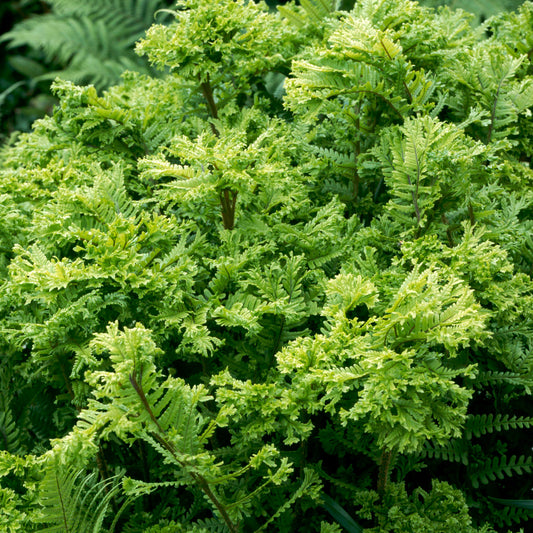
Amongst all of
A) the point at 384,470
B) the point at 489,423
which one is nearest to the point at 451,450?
the point at 489,423

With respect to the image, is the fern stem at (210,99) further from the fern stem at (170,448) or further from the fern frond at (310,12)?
the fern stem at (170,448)

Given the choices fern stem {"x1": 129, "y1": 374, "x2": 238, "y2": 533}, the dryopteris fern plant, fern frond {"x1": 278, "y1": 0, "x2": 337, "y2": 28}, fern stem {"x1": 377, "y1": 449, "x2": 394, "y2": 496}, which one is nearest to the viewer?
fern stem {"x1": 129, "y1": 374, "x2": 238, "y2": 533}

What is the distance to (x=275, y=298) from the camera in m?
1.11

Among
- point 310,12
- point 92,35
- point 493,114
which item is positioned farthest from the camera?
point 92,35

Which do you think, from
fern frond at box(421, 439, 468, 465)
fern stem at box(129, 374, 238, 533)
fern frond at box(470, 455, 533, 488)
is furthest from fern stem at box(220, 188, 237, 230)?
fern frond at box(470, 455, 533, 488)

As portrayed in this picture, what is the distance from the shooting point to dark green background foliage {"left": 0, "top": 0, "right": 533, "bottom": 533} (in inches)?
36.7

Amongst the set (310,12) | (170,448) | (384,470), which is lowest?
(384,470)

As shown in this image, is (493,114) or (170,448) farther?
(493,114)

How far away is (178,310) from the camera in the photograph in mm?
1114

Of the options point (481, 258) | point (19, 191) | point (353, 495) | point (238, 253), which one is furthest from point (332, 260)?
point (19, 191)

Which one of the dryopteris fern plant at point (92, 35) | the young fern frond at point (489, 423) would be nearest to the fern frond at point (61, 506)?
the young fern frond at point (489, 423)

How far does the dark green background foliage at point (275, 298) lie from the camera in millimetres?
932

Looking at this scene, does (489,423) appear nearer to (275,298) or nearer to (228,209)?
(275,298)

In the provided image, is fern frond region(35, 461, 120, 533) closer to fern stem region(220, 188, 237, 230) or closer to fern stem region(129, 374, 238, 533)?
fern stem region(129, 374, 238, 533)
